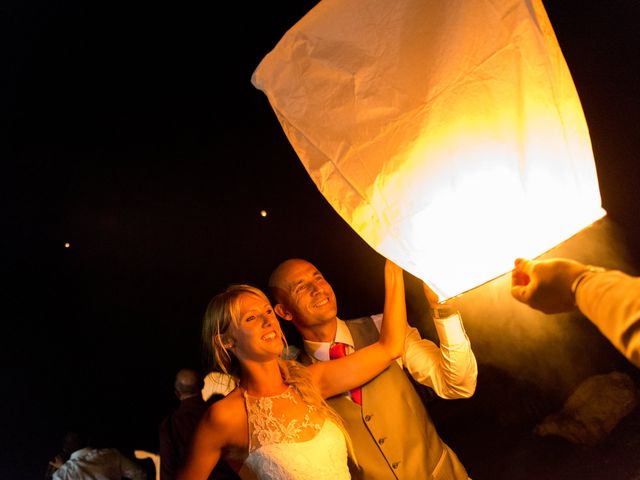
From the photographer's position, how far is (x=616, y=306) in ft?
2.34

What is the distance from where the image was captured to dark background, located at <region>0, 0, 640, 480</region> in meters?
2.20

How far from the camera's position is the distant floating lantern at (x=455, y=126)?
0.87m

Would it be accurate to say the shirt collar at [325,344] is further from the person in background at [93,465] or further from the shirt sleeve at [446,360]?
the person in background at [93,465]

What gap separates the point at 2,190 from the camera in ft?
11.0

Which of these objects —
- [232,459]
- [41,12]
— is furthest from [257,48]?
[232,459]

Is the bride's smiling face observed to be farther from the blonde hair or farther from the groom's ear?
the groom's ear

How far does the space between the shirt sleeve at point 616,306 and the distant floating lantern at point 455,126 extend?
0.15m

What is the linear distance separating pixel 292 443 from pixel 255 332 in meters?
0.46

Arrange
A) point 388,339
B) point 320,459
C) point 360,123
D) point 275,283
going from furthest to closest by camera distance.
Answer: point 275,283, point 388,339, point 320,459, point 360,123

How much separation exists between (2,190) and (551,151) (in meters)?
4.03

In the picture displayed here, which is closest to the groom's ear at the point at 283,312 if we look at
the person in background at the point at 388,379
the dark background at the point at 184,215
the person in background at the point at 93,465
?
the person in background at the point at 388,379

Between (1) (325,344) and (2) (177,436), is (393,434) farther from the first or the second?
(2) (177,436)

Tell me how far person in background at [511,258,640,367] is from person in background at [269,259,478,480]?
1.90 ft

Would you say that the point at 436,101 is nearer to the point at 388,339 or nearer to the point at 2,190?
the point at 388,339
